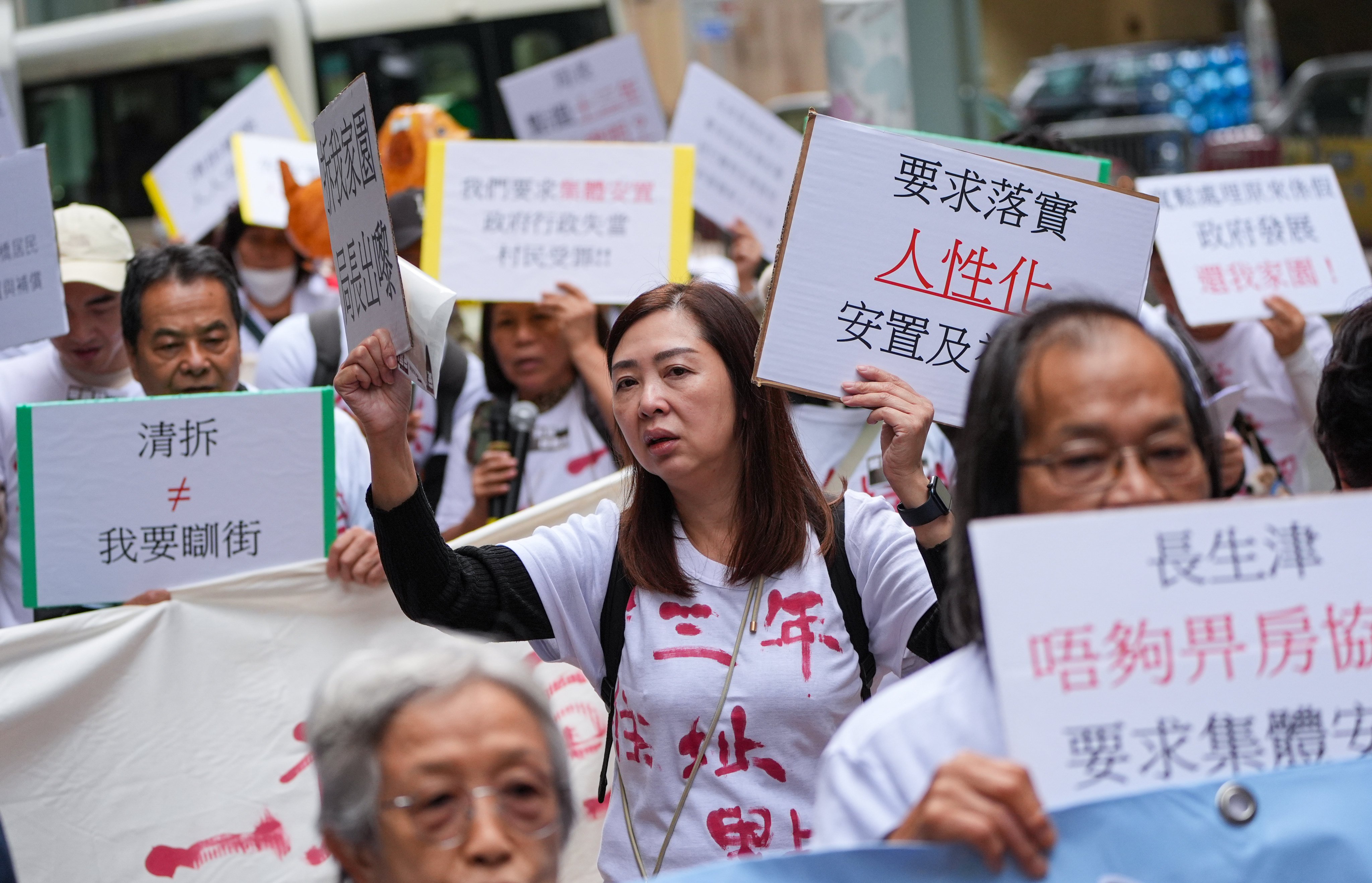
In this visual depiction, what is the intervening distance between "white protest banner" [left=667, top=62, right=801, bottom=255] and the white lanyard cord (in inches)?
130

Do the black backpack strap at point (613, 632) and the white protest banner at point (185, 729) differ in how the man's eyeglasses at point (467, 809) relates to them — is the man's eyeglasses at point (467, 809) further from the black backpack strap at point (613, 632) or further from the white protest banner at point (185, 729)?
the white protest banner at point (185, 729)

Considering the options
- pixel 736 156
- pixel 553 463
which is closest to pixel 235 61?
pixel 736 156

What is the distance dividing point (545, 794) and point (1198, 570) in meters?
0.82

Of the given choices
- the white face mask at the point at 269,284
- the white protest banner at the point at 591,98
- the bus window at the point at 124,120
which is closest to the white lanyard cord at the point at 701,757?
the white protest banner at the point at 591,98

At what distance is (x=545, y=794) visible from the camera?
5.99 ft

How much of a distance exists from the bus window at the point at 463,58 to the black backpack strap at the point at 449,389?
716 centimetres

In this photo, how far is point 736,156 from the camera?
5676 millimetres

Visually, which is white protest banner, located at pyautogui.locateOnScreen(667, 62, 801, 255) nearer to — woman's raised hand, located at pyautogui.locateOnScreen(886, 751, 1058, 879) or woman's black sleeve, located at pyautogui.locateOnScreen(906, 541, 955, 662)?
woman's black sleeve, located at pyautogui.locateOnScreen(906, 541, 955, 662)

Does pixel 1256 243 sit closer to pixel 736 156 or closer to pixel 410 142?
A: pixel 736 156

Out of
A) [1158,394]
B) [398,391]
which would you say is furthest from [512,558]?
[1158,394]

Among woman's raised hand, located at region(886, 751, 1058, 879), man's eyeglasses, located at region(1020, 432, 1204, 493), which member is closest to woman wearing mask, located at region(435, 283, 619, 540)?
man's eyeglasses, located at region(1020, 432, 1204, 493)

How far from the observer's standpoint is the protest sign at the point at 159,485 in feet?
11.4

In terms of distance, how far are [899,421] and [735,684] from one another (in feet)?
1.83

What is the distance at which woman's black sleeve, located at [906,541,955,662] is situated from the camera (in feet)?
7.93
